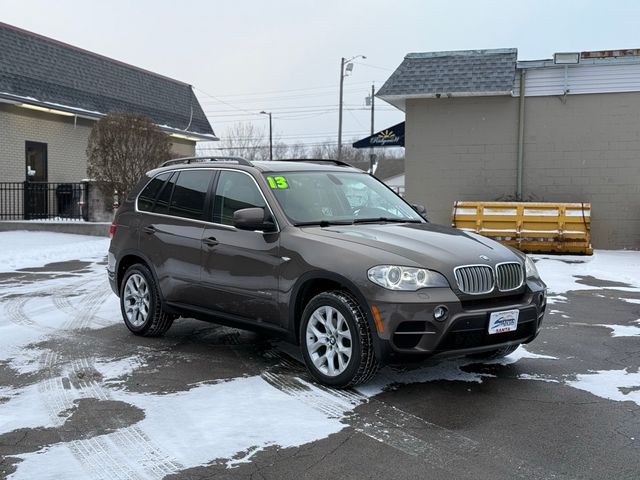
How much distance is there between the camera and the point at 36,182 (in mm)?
19922

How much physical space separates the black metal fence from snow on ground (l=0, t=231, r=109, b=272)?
2.41 m

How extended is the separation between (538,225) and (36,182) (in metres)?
14.7

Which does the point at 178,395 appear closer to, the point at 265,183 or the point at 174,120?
the point at 265,183

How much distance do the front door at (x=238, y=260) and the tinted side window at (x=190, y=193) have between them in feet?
0.65

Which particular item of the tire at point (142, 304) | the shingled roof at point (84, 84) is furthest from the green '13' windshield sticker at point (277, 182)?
the shingled roof at point (84, 84)

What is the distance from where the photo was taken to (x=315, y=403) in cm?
453

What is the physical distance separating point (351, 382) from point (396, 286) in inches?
31.3

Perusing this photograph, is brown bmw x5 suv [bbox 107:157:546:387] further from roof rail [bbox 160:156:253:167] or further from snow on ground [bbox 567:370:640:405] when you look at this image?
snow on ground [bbox 567:370:640:405]

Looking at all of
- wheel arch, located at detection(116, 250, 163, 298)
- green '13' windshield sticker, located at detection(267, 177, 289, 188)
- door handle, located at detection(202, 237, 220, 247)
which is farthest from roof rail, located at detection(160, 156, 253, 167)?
wheel arch, located at detection(116, 250, 163, 298)

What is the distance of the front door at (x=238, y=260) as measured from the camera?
210 inches

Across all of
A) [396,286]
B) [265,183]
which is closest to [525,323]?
[396,286]

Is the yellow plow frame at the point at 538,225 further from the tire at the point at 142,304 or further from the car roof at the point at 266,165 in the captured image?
the tire at the point at 142,304

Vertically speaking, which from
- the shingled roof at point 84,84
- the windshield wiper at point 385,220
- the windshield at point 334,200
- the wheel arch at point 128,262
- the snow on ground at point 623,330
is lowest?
the snow on ground at point 623,330

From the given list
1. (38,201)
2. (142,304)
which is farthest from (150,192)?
(38,201)
